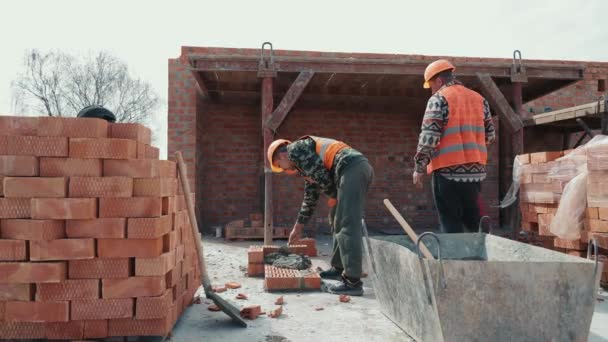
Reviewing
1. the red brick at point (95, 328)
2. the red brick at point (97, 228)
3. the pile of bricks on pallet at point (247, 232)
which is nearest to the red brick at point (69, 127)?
the red brick at point (97, 228)

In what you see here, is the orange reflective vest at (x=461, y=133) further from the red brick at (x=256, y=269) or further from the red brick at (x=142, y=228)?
the red brick at (x=142, y=228)

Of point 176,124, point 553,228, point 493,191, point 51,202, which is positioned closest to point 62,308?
point 51,202

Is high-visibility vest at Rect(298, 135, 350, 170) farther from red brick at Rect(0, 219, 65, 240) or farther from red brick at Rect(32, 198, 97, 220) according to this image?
red brick at Rect(0, 219, 65, 240)

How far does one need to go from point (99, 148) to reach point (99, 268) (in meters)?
0.71

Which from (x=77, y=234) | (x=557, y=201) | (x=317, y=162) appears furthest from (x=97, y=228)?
(x=557, y=201)

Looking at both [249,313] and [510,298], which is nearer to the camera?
[510,298]

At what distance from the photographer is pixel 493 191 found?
9570 millimetres

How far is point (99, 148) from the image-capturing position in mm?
2625

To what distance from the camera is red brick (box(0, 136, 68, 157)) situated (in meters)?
2.59

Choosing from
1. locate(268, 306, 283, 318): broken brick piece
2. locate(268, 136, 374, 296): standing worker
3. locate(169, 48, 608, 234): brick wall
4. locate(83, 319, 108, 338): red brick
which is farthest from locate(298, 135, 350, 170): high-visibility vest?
locate(169, 48, 608, 234): brick wall

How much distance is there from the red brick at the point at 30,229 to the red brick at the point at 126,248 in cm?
26

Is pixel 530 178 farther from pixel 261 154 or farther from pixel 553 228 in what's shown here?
pixel 261 154

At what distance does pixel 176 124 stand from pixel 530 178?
559 centimetres

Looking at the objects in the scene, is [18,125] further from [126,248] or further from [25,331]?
[25,331]
